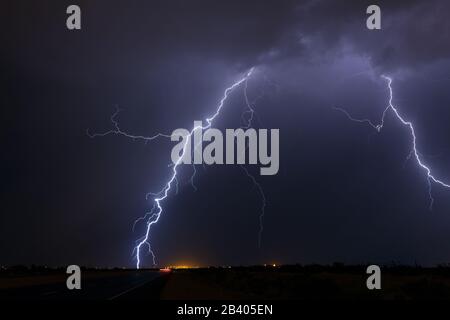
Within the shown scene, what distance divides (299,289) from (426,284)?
15.0 ft

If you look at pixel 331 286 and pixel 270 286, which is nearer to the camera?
pixel 331 286
